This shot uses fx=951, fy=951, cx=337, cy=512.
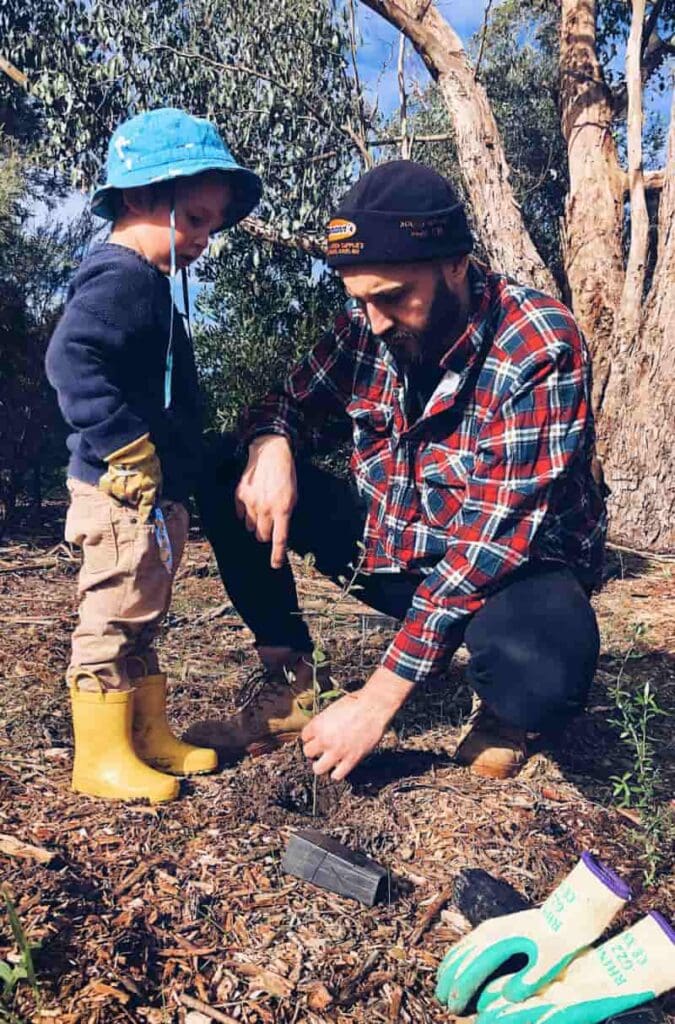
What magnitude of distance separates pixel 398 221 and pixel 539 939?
1.78 metres

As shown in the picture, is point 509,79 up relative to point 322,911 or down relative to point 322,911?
up

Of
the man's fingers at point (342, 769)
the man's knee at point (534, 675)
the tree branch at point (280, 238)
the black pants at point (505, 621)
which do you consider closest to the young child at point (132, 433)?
the black pants at point (505, 621)

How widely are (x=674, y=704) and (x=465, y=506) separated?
159 centimetres

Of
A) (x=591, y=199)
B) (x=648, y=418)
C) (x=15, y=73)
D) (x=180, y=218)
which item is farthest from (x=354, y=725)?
(x=15, y=73)

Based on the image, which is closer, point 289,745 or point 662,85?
point 289,745

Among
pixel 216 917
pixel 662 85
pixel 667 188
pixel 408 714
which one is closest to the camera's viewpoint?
pixel 216 917

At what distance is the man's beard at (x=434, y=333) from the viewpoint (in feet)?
8.89

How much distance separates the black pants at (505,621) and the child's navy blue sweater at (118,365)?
0.28 metres

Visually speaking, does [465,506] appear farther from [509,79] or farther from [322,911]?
[509,79]

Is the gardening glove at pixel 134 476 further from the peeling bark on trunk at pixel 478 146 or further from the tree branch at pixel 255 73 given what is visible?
the tree branch at pixel 255 73

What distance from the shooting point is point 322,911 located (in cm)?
228

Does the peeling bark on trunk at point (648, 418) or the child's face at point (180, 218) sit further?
the peeling bark on trunk at point (648, 418)

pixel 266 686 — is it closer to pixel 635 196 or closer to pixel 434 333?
pixel 434 333

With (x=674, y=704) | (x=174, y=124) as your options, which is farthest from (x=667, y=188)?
(x=174, y=124)
